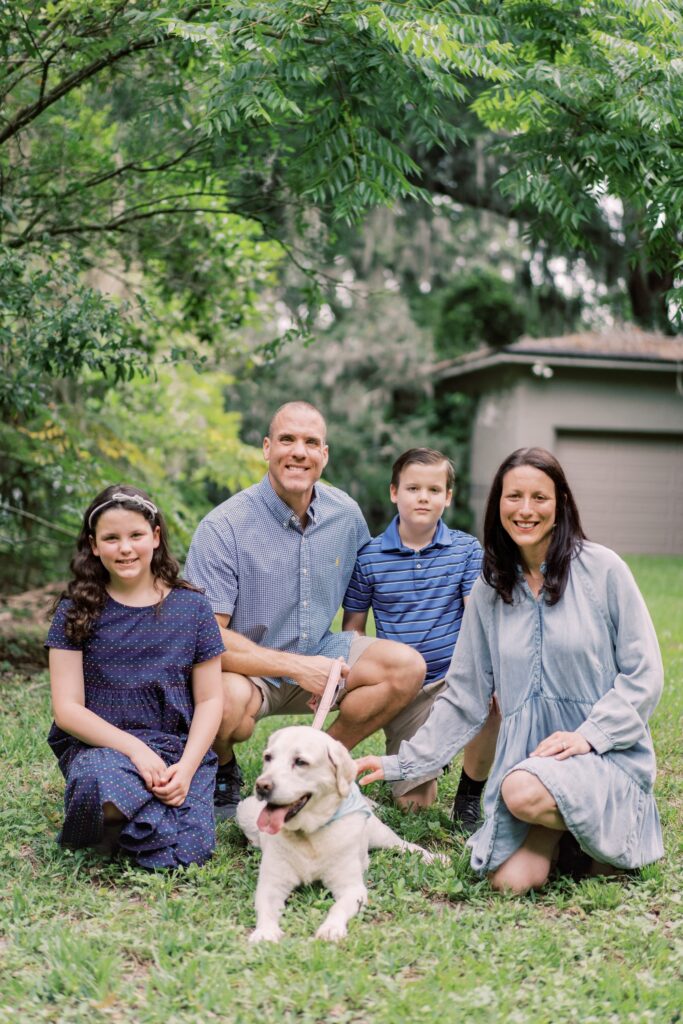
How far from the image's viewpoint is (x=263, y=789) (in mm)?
3312

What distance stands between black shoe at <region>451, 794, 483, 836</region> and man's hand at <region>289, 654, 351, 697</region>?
0.75 metres

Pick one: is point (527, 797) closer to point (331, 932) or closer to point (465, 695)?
point (465, 695)

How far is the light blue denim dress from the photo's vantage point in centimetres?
371

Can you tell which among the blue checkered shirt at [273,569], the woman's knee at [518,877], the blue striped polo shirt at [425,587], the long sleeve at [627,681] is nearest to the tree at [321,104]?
the blue checkered shirt at [273,569]

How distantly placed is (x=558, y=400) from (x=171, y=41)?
14.4 meters

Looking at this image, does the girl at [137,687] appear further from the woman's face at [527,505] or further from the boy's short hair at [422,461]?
the woman's face at [527,505]

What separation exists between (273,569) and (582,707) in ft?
4.80

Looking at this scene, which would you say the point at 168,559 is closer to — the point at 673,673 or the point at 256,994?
the point at 256,994

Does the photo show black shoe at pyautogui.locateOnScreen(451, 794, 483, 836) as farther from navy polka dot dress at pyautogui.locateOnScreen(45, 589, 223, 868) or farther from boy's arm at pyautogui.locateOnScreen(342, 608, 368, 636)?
navy polka dot dress at pyautogui.locateOnScreen(45, 589, 223, 868)

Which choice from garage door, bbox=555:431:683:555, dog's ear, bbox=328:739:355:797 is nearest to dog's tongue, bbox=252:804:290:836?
dog's ear, bbox=328:739:355:797

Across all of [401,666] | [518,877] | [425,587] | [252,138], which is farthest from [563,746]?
[252,138]

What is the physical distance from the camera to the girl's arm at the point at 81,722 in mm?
3963

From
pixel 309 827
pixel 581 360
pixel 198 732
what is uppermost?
pixel 581 360

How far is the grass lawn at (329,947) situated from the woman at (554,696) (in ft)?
0.62
